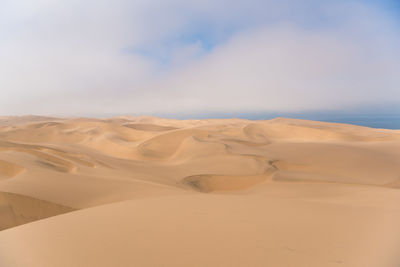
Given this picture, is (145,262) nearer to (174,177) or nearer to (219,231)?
(219,231)

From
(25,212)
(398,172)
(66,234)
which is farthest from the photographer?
(398,172)

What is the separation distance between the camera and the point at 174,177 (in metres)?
5.71

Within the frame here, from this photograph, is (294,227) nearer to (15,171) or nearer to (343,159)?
(15,171)

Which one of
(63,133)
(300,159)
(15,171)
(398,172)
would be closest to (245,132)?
(300,159)

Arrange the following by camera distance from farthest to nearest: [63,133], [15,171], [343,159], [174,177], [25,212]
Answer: [63,133] < [343,159] < [174,177] < [15,171] < [25,212]

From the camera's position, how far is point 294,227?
1.85m

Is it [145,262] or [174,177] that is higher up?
[145,262]

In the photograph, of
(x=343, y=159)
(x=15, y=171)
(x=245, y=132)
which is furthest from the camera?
(x=245, y=132)

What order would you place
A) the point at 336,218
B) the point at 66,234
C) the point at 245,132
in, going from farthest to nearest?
the point at 245,132, the point at 336,218, the point at 66,234

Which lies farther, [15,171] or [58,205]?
[15,171]

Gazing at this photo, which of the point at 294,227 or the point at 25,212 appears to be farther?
the point at 25,212

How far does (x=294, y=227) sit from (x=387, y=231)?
735 millimetres

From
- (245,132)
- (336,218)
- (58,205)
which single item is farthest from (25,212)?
(245,132)

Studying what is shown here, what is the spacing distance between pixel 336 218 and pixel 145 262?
1.80m
